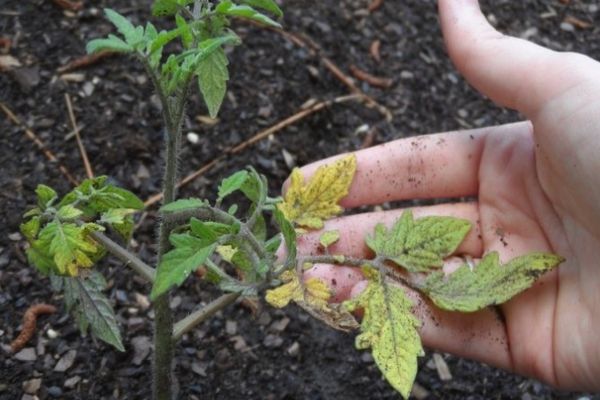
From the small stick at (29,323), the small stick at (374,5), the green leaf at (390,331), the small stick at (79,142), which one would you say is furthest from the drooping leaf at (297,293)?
the small stick at (374,5)

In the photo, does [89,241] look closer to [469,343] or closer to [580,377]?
[469,343]

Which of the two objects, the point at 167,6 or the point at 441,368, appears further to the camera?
the point at 441,368

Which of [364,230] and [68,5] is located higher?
[68,5]

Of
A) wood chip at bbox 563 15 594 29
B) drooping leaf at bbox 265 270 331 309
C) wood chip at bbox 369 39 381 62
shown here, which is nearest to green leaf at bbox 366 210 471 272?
drooping leaf at bbox 265 270 331 309

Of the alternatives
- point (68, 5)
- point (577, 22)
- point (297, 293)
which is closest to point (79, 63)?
point (68, 5)

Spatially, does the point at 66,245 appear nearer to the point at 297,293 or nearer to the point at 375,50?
the point at 297,293

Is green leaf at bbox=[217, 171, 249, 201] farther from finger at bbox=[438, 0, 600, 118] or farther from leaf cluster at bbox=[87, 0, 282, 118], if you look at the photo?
finger at bbox=[438, 0, 600, 118]
